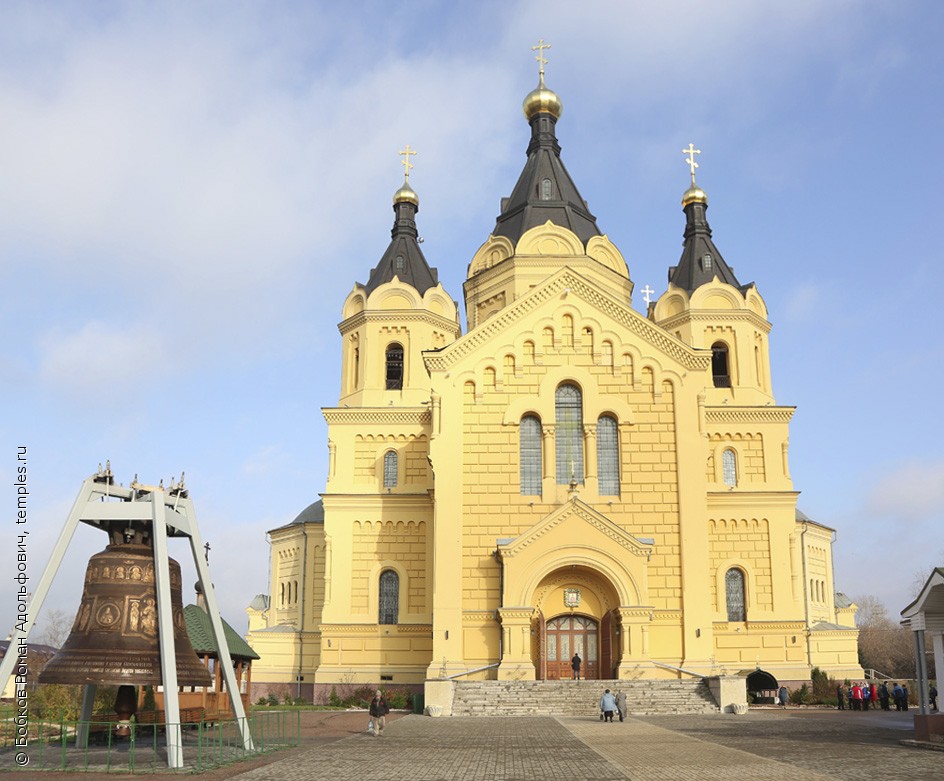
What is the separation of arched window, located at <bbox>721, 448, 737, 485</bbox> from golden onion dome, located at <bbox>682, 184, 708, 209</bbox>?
12259 millimetres

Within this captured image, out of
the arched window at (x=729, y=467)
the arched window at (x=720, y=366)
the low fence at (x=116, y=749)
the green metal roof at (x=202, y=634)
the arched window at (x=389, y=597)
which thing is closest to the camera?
the low fence at (x=116, y=749)

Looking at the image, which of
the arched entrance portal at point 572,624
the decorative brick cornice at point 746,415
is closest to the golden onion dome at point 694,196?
the decorative brick cornice at point 746,415

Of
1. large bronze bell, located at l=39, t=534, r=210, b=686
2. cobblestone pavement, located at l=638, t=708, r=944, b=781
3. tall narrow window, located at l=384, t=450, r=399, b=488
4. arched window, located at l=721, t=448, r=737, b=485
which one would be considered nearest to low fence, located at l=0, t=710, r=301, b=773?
large bronze bell, located at l=39, t=534, r=210, b=686

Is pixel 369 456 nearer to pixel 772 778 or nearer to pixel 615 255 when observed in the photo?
pixel 615 255

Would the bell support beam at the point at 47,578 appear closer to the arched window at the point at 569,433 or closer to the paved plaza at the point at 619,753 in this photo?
the paved plaza at the point at 619,753

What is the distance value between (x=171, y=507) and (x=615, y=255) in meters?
27.6

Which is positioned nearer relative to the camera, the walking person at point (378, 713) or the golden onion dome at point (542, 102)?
the walking person at point (378, 713)

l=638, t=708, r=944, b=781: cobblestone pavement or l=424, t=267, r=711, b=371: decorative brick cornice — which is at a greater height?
l=424, t=267, r=711, b=371: decorative brick cornice

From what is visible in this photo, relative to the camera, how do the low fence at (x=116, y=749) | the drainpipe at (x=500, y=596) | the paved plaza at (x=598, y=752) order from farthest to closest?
the drainpipe at (x=500, y=596) < the low fence at (x=116, y=749) < the paved plaza at (x=598, y=752)

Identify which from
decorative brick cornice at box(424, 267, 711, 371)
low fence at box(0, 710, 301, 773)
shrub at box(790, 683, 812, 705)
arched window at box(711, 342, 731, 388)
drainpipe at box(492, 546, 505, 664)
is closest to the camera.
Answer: low fence at box(0, 710, 301, 773)

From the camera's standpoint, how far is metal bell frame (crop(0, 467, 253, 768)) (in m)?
15.7

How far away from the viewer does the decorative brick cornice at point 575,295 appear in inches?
1377

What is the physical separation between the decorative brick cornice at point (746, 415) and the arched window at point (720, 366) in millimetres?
1677

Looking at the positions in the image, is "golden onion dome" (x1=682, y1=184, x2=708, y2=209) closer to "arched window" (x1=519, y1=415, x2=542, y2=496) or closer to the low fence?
"arched window" (x1=519, y1=415, x2=542, y2=496)
